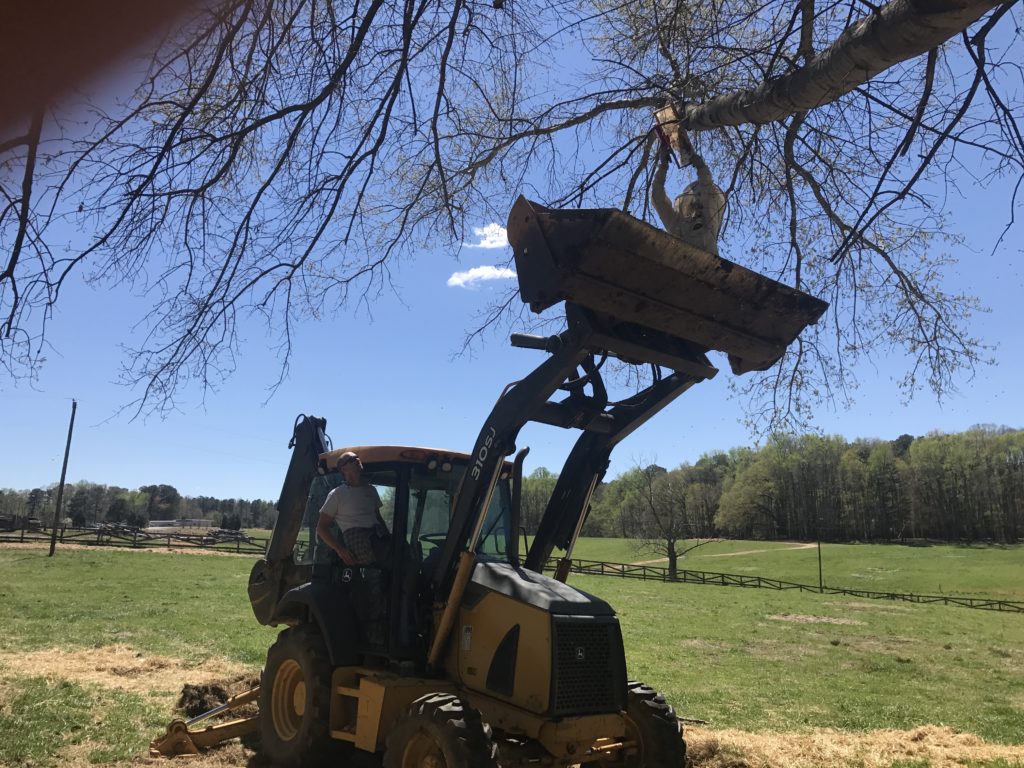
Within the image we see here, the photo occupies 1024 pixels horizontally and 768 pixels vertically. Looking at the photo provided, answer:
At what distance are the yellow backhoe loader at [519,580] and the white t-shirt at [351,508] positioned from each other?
0.16m

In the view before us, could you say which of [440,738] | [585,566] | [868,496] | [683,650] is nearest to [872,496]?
[868,496]

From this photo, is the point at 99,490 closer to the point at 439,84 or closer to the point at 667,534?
the point at 667,534

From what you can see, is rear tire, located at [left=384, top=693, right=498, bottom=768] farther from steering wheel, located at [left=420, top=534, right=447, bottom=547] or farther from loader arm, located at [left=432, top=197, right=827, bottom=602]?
steering wheel, located at [left=420, top=534, right=447, bottom=547]

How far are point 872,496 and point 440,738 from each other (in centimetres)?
11414

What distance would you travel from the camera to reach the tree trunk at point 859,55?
123 inches

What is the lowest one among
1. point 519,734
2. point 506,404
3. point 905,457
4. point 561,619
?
point 519,734

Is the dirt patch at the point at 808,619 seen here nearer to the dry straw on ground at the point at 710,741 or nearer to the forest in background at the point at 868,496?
the dry straw on ground at the point at 710,741

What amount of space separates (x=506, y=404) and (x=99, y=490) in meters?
185

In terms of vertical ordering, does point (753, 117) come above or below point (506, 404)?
above

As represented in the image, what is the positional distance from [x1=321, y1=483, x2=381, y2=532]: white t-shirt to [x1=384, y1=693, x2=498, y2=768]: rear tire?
5.61 ft

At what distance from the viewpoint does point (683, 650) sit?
18.3 meters

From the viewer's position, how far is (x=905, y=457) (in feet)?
368

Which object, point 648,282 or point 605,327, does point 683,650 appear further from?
point 648,282

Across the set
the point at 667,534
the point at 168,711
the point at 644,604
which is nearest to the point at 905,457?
the point at 667,534
